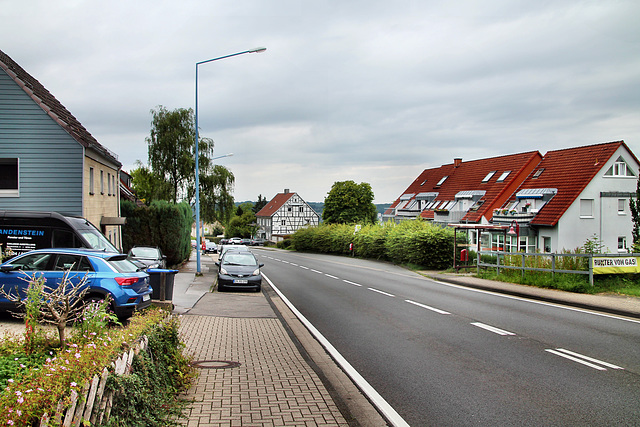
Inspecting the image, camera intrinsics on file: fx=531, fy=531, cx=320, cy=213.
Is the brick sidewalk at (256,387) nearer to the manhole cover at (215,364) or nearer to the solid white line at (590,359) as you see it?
the manhole cover at (215,364)

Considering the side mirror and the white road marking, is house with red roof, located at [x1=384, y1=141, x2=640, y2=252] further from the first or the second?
the side mirror

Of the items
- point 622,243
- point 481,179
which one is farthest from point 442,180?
point 622,243

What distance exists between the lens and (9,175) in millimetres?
19219

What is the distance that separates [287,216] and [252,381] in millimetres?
114599

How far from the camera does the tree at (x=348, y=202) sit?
8675 cm

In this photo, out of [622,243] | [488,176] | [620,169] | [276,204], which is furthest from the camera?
[276,204]

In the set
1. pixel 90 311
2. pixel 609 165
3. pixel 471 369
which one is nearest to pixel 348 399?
pixel 471 369

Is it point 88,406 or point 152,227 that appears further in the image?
point 152,227

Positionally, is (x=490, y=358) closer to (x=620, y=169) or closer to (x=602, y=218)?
(x=602, y=218)

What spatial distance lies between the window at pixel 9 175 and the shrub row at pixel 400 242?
21.0 metres

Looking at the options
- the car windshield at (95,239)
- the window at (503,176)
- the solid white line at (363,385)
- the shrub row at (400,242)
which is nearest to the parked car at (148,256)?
the car windshield at (95,239)

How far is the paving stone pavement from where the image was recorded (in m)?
5.50

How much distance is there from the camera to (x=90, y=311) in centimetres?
558

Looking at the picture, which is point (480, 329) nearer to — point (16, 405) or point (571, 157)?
point (16, 405)
